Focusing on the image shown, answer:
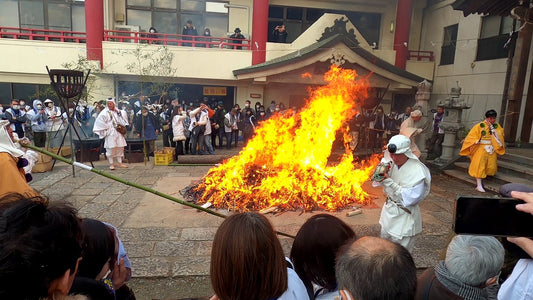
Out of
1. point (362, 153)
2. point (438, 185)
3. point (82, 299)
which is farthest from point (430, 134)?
point (82, 299)

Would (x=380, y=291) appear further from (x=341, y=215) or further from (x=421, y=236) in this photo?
(x=341, y=215)

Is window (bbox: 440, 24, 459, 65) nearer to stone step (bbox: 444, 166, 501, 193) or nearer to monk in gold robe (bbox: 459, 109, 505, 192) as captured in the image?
stone step (bbox: 444, 166, 501, 193)

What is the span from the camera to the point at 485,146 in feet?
27.3

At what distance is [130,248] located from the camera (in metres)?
4.80

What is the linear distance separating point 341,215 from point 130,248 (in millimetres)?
3789

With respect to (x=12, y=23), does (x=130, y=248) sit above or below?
below

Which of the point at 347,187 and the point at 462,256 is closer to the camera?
the point at 462,256

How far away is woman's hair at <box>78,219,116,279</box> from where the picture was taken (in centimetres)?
185

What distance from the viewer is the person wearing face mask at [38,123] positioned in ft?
37.8

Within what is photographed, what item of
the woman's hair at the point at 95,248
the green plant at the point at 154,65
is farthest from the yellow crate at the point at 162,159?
the woman's hair at the point at 95,248

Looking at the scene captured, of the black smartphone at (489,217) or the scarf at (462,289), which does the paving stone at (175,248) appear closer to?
the scarf at (462,289)

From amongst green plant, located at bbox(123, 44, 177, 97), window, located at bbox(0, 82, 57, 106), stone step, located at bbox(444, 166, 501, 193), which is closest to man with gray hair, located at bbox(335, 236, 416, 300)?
stone step, located at bbox(444, 166, 501, 193)

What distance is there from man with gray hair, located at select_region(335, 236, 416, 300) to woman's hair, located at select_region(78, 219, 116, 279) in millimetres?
1328

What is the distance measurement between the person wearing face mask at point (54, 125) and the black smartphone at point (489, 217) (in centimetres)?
1249
